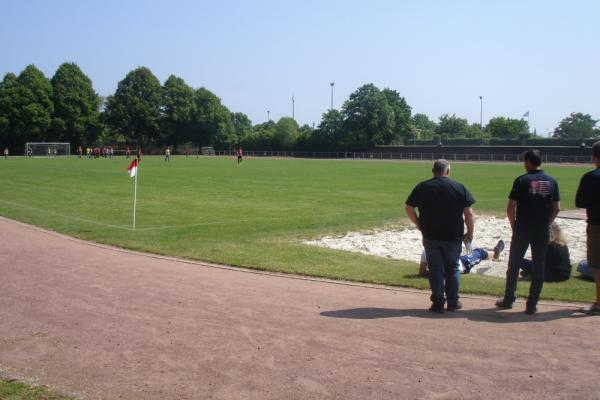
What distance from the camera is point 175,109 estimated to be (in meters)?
122

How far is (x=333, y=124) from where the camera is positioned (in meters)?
116

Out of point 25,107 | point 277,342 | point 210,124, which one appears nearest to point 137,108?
point 210,124

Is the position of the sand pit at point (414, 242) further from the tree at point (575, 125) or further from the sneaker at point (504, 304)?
the tree at point (575, 125)

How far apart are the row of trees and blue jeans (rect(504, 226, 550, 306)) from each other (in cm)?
10400

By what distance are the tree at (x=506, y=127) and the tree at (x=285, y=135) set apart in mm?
47074

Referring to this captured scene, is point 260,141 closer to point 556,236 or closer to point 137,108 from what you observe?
point 137,108

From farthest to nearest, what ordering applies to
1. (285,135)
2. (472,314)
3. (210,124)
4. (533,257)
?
(210,124)
(285,135)
(533,257)
(472,314)

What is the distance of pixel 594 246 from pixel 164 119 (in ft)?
398

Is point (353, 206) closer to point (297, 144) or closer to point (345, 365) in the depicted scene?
point (345, 365)

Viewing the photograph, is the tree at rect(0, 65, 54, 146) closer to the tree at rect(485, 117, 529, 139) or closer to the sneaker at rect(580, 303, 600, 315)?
the tree at rect(485, 117, 529, 139)

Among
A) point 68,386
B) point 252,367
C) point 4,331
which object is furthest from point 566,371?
point 4,331

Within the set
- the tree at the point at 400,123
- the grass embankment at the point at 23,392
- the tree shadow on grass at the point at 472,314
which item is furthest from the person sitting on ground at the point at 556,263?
the tree at the point at 400,123

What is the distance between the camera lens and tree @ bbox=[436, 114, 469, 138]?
506ft

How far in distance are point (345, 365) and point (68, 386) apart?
2.47 metres
